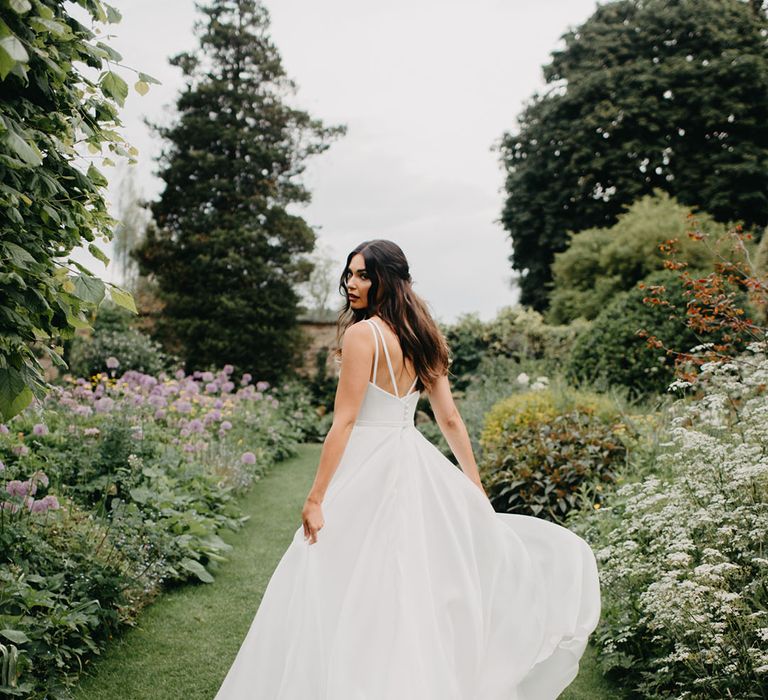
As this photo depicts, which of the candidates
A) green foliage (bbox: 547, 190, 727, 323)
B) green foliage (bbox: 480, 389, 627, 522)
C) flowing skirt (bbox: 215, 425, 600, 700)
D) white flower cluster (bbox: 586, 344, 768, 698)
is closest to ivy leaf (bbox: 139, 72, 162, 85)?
flowing skirt (bbox: 215, 425, 600, 700)

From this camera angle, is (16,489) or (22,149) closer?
(22,149)

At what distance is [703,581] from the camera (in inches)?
117

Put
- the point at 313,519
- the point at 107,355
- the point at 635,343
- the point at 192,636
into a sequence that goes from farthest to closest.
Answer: the point at 107,355 → the point at 635,343 → the point at 192,636 → the point at 313,519

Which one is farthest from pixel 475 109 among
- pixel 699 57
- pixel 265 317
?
pixel 699 57

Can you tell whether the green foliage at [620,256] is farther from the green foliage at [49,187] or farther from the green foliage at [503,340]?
the green foliage at [49,187]

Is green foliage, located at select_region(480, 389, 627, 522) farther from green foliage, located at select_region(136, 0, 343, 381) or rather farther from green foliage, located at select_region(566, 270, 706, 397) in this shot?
green foliage, located at select_region(136, 0, 343, 381)

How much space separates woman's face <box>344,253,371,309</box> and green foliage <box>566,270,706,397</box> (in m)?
6.42

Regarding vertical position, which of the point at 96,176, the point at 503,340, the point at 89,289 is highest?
the point at 503,340

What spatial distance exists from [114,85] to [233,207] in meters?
16.0

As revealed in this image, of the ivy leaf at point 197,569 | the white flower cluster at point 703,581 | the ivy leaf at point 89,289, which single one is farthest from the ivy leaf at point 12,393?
the ivy leaf at point 197,569

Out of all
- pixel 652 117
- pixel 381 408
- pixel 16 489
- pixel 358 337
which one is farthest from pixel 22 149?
pixel 652 117

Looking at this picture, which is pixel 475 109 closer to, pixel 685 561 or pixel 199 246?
pixel 199 246

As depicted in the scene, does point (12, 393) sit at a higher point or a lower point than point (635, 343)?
lower

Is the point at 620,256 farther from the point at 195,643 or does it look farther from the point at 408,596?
the point at 408,596
